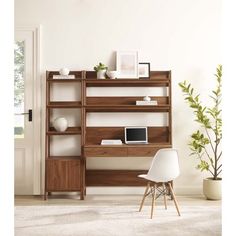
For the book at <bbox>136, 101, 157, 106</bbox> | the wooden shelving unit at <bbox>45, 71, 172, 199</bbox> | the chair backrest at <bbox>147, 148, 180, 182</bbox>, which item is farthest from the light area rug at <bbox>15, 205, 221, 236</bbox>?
the book at <bbox>136, 101, 157, 106</bbox>

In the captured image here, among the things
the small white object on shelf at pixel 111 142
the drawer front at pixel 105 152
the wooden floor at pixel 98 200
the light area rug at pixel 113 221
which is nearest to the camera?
the light area rug at pixel 113 221

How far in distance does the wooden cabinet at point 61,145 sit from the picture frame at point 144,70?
808 mm

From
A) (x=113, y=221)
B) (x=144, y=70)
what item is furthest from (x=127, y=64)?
(x=113, y=221)

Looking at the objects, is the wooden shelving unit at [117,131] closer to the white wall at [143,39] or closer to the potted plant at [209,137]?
the white wall at [143,39]

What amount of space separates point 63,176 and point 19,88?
4.49ft

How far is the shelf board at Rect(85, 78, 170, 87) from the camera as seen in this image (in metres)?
5.65

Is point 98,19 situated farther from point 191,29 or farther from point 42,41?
point 191,29

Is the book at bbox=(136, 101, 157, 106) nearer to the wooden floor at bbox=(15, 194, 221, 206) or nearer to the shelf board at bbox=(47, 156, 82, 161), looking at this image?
the shelf board at bbox=(47, 156, 82, 161)

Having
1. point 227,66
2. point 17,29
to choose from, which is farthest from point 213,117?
point 227,66

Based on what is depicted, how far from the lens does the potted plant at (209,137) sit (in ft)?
18.0

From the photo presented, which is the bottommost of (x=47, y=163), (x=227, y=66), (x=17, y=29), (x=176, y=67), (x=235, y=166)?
(x=47, y=163)

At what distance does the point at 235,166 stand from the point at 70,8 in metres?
4.64

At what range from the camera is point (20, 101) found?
5.84 m

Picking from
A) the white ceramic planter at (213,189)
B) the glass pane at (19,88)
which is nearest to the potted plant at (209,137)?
the white ceramic planter at (213,189)
